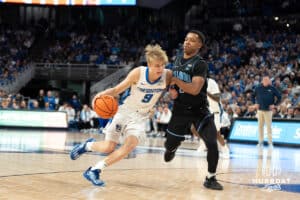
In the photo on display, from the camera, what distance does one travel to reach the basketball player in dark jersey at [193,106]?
6.41m

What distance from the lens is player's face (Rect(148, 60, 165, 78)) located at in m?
6.14

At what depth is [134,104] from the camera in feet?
21.0

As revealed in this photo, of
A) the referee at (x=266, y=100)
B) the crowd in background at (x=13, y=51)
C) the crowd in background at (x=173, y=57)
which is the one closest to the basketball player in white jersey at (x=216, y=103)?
the referee at (x=266, y=100)

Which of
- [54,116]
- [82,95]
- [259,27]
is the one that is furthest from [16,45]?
[259,27]

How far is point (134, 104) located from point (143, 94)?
0.18 m

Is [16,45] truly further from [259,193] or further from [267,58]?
[259,193]

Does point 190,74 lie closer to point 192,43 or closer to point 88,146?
point 192,43

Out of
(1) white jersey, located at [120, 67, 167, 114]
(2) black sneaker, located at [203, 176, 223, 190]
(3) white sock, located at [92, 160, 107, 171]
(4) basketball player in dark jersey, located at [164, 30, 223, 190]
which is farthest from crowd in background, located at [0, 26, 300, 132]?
(3) white sock, located at [92, 160, 107, 171]

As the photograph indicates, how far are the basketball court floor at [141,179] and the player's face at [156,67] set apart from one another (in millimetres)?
1331

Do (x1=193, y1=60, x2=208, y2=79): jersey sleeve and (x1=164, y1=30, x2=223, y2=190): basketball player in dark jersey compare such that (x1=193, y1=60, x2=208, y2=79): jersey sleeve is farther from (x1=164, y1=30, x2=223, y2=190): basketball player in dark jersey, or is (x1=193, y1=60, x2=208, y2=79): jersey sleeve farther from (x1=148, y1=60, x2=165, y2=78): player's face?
(x1=148, y1=60, x2=165, y2=78): player's face

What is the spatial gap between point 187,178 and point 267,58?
17.6 m

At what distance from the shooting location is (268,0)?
1223 inches

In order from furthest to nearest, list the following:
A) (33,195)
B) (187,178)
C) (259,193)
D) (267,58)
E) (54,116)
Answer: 1. (267,58)
2. (54,116)
3. (187,178)
4. (259,193)
5. (33,195)

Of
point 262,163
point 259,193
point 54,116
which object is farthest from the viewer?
point 54,116
